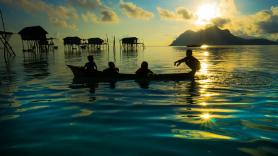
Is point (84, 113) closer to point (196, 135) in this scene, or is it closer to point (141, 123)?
point (141, 123)

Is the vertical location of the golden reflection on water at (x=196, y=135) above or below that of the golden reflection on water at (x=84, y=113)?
below

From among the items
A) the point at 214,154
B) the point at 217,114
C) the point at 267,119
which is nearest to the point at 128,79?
the point at 217,114

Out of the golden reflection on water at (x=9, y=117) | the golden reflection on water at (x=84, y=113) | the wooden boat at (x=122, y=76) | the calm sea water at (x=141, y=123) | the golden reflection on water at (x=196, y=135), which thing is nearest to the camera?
the calm sea water at (x=141, y=123)

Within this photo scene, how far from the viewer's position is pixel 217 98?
32.1 ft

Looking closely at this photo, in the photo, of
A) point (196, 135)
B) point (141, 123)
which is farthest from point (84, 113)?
point (196, 135)

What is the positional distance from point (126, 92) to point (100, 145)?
644 centimetres

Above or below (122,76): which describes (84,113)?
below

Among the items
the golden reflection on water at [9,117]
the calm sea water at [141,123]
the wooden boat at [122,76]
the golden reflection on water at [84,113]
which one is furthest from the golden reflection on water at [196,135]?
the wooden boat at [122,76]

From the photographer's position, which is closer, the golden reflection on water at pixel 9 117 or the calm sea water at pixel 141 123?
the calm sea water at pixel 141 123

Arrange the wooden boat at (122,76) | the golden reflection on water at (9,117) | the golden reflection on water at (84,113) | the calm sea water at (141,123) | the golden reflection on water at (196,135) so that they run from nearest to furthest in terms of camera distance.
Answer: the calm sea water at (141,123) < the golden reflection on water at (196,135) < the golden reflection on water at (9,117) < the golden reflection on water at (84,113) < the wooden boat at (122,76)

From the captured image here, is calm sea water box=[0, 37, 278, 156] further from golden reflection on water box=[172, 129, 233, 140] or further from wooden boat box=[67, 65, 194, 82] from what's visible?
wooden boat box=[67, 65, 194, 82]

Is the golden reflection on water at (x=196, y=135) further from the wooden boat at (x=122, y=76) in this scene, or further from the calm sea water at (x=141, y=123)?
the wooden boat at (x=122, y=76)

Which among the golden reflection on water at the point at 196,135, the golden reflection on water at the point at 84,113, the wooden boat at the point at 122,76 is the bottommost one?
the golden reflection on water at the point at 196,135

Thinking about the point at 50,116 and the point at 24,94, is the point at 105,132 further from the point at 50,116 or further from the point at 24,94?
the point at 24,94
